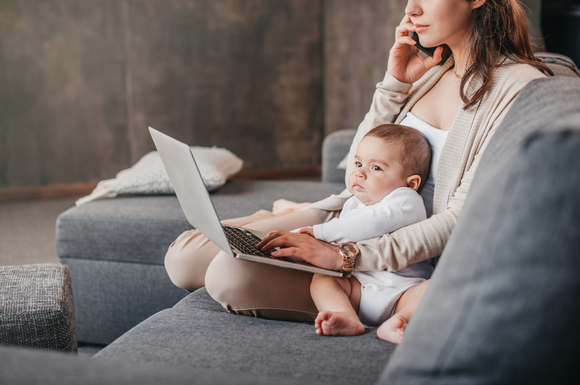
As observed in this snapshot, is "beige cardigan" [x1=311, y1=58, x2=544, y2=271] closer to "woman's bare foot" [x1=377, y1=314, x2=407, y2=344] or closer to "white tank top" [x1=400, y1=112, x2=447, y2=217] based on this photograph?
"white tank top" [x1=400, y1=112, x2=447, y2=217]

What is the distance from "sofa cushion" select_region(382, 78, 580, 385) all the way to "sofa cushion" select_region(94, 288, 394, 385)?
25 centimetres

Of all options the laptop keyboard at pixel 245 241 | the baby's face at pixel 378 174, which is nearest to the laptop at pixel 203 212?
the laptop keyboard at pixel 245 241

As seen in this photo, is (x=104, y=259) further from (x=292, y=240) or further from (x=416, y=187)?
(x=416, y=187)

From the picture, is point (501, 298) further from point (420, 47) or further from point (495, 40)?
point (420, 47)

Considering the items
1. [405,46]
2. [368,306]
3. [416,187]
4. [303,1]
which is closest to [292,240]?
[368,306]

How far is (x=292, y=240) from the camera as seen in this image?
104 cm

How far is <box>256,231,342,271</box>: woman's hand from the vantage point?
102 cm

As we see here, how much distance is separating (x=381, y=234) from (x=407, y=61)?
21.7 inches

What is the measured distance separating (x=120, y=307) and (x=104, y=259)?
18 centimetres

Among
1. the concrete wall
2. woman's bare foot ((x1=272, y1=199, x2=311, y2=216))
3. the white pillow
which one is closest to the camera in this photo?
woman's bare foot ((x1=272, y1=199, x2=311, y2=216))

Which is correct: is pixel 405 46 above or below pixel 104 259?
above

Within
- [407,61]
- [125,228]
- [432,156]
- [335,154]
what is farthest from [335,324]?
[335,154]

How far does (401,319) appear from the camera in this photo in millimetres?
904

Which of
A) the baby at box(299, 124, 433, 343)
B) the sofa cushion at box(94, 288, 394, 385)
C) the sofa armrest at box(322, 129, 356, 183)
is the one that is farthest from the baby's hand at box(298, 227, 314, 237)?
the sofa armrest at box(322, 129, 356, 183)
